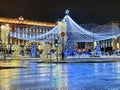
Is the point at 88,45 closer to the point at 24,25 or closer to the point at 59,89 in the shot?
the point at 24,25

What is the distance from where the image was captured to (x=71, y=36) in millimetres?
65312

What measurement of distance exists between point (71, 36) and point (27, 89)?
51996mm

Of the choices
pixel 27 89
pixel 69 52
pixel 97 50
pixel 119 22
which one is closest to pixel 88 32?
pixel 69 52

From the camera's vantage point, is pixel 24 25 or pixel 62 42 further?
pixel 24 25

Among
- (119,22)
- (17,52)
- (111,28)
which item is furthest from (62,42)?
(119,22)

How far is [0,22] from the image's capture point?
150m

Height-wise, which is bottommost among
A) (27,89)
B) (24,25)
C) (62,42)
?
(27,89)

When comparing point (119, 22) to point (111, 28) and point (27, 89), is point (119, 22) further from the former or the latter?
point (27, 89)

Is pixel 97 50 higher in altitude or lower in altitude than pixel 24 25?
lower

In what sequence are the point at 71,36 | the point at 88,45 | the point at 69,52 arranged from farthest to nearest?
the point at 88,45
the point at 69,52
the point at 71,36

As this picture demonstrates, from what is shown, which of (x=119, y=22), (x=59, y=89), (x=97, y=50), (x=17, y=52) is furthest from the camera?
(x=119, y=22)

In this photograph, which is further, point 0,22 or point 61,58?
point 0,22

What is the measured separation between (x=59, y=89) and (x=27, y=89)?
1.17 metres

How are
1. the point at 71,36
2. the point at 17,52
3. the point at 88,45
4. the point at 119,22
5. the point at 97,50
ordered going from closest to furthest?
1. the point at 17,52
2. the point at 71,36
3. the point at 97,50
4. the point at 88,45
5. the point at 119,22
